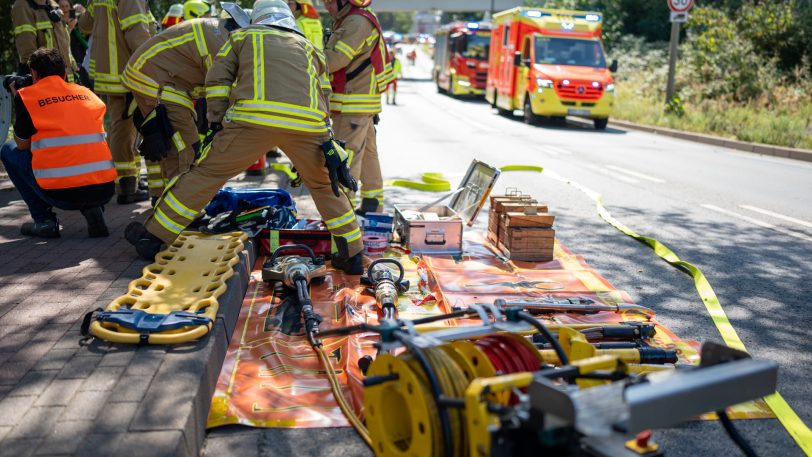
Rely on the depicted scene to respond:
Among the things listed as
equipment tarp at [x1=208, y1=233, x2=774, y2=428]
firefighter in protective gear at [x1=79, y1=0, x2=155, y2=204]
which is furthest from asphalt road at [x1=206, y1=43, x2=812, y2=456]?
firefighter in protective gear at [x1=79, y1=0, x2=155, y2=204]

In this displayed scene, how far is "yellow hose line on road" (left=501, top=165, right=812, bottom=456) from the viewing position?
3.29 metres

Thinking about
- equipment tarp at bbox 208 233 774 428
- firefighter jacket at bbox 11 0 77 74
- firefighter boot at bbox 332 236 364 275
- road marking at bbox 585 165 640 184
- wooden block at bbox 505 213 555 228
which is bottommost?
road marking at bbox 585 165 640 184

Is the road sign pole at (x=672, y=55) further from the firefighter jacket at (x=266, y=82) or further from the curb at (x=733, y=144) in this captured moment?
the firefighter jacket at (x=266, y=82)

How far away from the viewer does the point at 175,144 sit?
6172 millimetres

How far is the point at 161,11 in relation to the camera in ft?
52.5

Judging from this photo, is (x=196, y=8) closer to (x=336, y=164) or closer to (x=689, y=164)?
(x=336, y=164)

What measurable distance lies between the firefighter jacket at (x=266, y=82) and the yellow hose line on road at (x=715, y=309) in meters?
2.83

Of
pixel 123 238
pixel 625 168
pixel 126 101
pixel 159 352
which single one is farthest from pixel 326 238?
pixel 625 168

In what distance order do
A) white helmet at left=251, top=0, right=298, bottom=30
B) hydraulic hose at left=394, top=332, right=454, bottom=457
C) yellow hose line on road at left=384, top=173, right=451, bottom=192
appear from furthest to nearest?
yellow hose line on road at left=384, top=173, right=451, bottom=192, white helmet at left=251, top=0, right=298, bottom=30, hydraulic hose at left=394, top=332, right=454, bottom=457

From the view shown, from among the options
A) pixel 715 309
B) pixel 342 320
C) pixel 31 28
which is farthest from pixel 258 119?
pixel 31 28

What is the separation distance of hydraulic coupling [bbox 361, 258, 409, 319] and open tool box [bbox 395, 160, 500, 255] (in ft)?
2.58

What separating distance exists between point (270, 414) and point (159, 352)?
0.58 metres

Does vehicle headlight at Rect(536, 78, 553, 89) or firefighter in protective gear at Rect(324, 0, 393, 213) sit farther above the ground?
firefighter in protective gear at Rect(324, 0, 393, 213)

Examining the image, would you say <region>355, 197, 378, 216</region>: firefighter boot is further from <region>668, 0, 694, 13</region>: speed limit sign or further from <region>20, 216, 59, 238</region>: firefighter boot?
<region>668, 0, 694, 13</region>: speed limit sign
